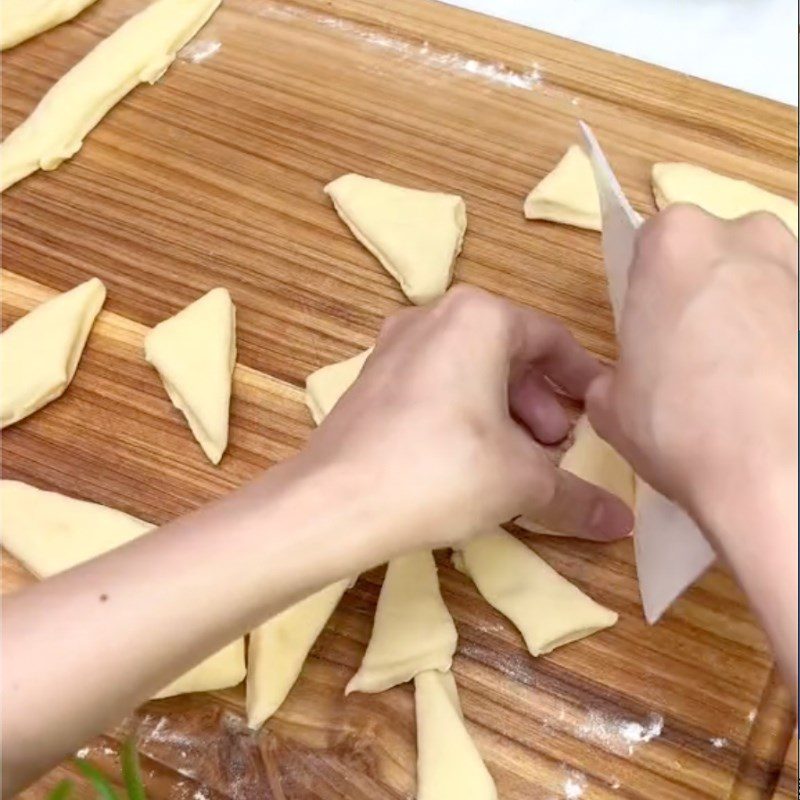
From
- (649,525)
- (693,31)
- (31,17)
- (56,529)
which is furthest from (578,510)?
(31,17)

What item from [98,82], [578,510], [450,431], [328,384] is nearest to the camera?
[450,431]

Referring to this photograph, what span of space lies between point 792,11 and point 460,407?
2.50 feet

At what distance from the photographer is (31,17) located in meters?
1.17

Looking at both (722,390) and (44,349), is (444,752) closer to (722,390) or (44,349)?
(722,390)

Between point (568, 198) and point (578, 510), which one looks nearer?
point (578, 510)

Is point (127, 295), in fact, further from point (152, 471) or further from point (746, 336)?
point (746, 336)

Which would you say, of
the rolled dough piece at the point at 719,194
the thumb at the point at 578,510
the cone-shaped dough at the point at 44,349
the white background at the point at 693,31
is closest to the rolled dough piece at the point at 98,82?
the cone-shaped dough at the point at 44,349

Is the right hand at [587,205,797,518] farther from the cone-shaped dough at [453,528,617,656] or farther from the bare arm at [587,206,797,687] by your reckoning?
the cone-shaped dough at [453,528,617,656]

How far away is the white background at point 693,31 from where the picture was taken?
113 cm

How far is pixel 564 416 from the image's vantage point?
2.92 feet

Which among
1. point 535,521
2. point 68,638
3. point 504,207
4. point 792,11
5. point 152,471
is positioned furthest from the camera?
Result: point 792,11

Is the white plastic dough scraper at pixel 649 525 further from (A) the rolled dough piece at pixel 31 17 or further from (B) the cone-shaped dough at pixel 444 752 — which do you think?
(A) the rolled dough piece at pixel 31 17

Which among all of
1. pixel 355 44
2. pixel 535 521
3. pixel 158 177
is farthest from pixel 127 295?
pixel 535 521

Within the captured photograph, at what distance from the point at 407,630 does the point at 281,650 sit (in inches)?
3.9
